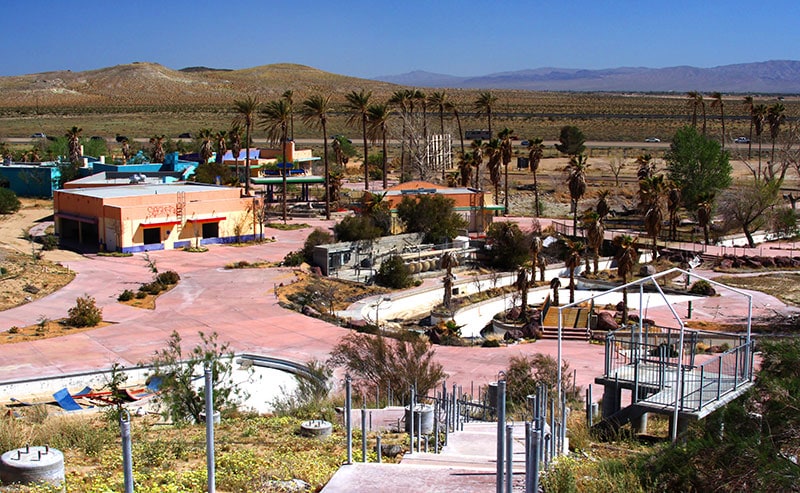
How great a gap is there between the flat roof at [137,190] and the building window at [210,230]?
228 cm

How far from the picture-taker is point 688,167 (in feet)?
214

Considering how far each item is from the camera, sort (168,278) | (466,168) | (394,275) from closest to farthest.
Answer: (168,278), (394,275), (466,168)

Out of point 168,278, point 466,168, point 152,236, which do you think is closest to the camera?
point 168,278

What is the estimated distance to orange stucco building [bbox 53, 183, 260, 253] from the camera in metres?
50.4

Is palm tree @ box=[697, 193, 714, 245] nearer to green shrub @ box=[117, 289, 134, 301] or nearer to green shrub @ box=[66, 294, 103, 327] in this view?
green shrub @ box=[117, 289, 134, 301]

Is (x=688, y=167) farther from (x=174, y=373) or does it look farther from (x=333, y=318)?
(x=174, y=373)

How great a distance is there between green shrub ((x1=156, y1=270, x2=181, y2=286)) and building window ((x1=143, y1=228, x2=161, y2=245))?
32.7ft

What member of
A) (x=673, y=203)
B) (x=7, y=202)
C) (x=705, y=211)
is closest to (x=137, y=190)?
(x=7, y=202)

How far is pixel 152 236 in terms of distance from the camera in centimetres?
5172

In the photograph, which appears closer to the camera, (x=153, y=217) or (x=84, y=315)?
(x=84, y=315)

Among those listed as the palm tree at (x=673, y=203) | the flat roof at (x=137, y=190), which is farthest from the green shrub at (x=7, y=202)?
the palm tree at (x=673, y=203)

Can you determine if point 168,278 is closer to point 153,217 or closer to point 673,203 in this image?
point 153,217

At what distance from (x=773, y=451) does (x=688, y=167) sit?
193 feet

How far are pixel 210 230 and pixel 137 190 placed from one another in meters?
6.45
